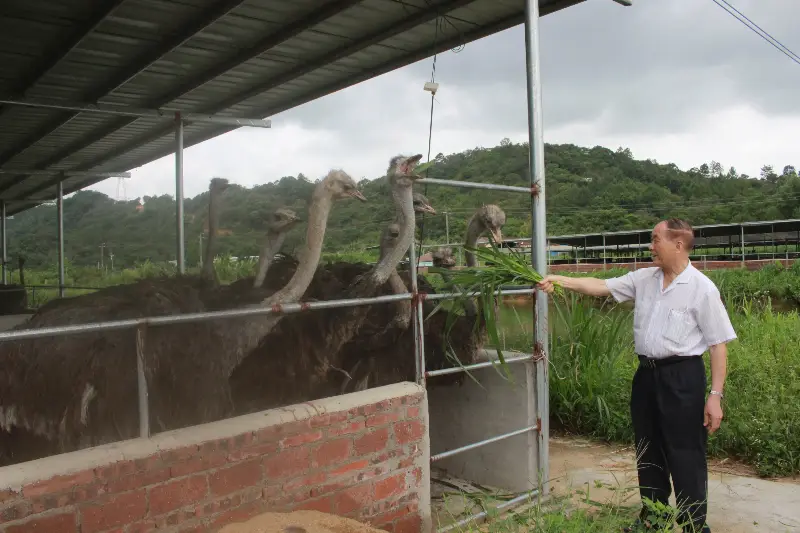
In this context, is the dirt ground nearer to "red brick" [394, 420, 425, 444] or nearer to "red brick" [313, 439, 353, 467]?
"red brick" [394, 420, 425, 444]

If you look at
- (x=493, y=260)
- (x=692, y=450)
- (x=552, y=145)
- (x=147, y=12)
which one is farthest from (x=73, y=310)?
(x=552, y=145)

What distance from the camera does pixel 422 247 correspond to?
15.2 ft

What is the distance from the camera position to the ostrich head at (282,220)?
4.86 metres

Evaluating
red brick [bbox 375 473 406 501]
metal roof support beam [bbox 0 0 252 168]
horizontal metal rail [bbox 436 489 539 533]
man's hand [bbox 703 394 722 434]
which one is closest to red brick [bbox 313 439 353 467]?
red brick [bbox 375 473 406 501]

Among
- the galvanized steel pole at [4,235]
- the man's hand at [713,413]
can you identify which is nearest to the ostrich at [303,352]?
the man's hand at [713,413]

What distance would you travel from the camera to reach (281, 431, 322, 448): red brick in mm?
3420

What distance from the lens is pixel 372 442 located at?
150 inches

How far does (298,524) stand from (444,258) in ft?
8.19

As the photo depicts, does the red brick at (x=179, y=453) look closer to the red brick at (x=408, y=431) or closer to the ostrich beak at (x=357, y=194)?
the red brick at (x=408, y=431)

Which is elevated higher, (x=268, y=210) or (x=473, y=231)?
(x=268, y=210)


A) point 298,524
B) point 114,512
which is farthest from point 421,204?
point 114,512

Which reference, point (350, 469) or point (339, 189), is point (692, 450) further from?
point (339, 189)

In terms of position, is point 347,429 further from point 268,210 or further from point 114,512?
point 268,210

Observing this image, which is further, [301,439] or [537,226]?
[537,226]
